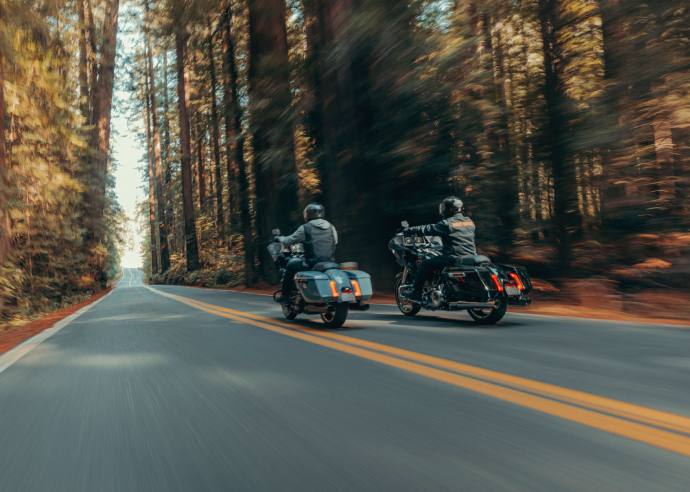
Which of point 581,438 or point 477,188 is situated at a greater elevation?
point 477,188

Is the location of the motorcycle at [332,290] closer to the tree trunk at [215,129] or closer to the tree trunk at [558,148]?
the tree trunk at [558,148]

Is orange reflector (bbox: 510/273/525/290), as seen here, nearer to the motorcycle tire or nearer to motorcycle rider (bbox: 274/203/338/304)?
motorcycle rider (bbox: 274/203/338/304)

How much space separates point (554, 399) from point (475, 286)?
3.59 meters

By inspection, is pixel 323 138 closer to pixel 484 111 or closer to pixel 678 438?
pixel 484 111

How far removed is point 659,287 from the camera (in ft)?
31.8

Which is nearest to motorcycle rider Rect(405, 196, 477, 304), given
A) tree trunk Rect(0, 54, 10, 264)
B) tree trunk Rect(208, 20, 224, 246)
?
tree trunk Rect(0, 54, 10, 264)

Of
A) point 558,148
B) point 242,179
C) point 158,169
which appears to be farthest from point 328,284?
point 158,169

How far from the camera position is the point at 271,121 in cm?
1767

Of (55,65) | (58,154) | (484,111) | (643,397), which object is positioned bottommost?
(643,397)

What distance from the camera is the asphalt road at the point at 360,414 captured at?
2.38m

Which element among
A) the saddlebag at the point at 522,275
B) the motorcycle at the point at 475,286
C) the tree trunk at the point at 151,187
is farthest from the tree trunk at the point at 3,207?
the tree trunk at the point at 151,187

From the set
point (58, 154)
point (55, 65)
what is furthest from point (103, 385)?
point (58, 154)

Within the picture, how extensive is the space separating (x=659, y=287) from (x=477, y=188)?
4.87 m

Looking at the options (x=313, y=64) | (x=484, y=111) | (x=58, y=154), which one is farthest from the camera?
(x=58, y=154)
